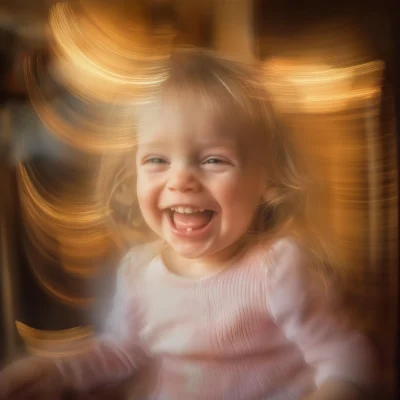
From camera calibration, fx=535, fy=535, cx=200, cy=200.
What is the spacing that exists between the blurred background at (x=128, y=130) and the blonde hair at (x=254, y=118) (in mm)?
14

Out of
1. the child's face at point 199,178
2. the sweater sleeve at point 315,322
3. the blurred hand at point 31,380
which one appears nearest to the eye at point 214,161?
the child's face at point 199,178

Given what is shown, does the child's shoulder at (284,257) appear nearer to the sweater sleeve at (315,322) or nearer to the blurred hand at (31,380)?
the sweater sleeve at (315,322)

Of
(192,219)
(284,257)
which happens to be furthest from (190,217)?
(284,257)

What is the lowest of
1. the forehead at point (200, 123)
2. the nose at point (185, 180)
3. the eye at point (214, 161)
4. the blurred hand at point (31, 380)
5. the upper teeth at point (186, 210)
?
the blurred hand at point (31, 380)

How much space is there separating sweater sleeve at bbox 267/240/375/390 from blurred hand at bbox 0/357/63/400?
25 cm

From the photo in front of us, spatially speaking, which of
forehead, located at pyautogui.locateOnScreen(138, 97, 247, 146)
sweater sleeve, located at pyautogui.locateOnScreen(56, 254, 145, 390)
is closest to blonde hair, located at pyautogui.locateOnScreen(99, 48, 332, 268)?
forehead, located at pyautogui.locateOnScreen(138, 97, 247, 146)

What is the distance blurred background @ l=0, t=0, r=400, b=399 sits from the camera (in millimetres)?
549

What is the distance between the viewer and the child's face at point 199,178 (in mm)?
540

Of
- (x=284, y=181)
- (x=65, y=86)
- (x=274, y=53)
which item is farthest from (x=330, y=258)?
(x=65, y=86)

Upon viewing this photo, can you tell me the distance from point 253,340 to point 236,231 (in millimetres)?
112

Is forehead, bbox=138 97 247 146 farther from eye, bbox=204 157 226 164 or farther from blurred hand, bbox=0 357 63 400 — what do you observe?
blurred hand, bbox=0 357 63 400

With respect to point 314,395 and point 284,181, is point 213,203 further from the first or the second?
point 314,395

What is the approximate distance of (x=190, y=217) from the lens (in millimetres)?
549

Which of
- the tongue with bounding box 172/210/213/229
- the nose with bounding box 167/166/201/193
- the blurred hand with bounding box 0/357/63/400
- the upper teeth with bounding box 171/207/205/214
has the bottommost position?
the blurred hand with bounding box 0/357/63/400
